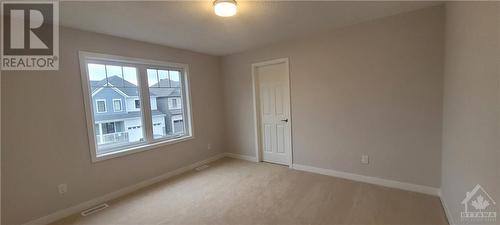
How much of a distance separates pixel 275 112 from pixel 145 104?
7.44 ft

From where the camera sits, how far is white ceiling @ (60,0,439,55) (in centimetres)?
219

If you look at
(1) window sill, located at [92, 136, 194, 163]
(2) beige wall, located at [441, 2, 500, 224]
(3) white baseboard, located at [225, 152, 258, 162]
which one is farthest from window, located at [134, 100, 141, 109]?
(2) beige wall, located at [441, 2, 500, 224]

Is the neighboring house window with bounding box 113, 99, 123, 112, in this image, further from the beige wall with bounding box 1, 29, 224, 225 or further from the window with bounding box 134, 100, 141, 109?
the beige wall with bounding box 1, 29, 224, 225

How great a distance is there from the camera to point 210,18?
8.33 feet

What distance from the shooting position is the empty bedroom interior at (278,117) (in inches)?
79.0

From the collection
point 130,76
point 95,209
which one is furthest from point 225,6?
point 95,209

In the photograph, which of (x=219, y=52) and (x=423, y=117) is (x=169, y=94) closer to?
(x=219, y=52)

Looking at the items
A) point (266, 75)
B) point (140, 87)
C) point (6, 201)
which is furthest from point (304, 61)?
point (6, 201)

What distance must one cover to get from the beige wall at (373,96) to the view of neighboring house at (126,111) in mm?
1939

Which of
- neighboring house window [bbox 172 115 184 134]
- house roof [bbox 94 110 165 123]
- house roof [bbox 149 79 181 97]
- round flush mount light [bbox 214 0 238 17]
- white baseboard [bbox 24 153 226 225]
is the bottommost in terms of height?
white baseboard [bbox 24 153 226 225]

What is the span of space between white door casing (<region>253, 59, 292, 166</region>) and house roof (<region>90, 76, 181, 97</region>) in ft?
5.14

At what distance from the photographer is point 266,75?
4113 mm

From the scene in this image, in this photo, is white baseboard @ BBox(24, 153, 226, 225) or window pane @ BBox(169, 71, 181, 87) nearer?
white baseboard @ BBox(24, 153, 226, 225)

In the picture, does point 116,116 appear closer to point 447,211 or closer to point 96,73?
point 96,73
